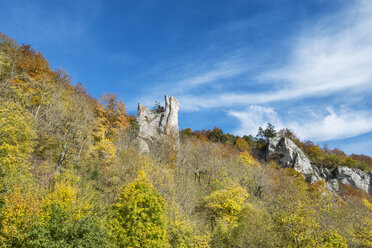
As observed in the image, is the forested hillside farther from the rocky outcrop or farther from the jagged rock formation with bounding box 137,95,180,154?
the rocky outcrop

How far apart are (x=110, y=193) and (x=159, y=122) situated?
35863mm

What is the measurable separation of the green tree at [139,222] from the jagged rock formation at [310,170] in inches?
2526

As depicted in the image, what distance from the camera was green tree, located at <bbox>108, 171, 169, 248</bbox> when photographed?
17953mm

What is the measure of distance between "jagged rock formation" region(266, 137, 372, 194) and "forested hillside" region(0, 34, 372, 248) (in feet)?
82.6

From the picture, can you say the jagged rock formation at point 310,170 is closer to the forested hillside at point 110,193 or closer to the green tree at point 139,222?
the forested hillside at point 110,193

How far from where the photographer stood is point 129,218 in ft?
62.7

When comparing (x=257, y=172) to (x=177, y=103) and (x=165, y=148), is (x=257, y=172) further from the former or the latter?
(x=177, y=103)

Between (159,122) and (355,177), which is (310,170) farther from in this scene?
(159,122)

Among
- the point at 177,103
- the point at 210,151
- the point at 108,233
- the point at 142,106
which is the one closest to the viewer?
the point at 108,233

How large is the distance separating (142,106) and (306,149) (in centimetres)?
6967

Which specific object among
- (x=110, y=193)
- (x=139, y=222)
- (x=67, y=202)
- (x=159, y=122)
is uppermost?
(x=159, y=122)

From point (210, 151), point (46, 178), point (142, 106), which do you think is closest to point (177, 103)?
A: point (142, 106)

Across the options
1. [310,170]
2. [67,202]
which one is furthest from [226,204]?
[310,170]

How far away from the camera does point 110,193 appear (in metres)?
28.3
